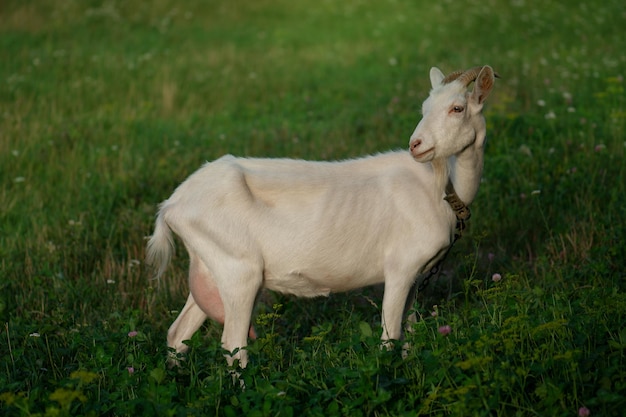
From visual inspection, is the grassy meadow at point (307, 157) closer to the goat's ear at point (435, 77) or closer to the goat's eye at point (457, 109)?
the goat's eye at point (457, 109)

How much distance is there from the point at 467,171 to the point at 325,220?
0.84 m

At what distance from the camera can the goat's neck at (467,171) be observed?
4785 mm

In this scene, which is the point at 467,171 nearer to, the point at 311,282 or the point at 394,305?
the point at 394,305

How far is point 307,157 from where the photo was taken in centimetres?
849

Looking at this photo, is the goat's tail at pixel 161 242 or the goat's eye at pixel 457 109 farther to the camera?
Result: the goat's tail at pixel 161 242

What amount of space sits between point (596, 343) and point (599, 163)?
332cm

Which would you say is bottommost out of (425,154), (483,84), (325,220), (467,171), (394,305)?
(394,305)

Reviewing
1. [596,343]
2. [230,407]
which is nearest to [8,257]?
[230,407]

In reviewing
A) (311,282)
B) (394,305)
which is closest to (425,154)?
(394,305)

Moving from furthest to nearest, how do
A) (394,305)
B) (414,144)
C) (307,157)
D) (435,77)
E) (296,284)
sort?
(307,157) → (435,77) → (296,284) → (394,305) → (414,144)

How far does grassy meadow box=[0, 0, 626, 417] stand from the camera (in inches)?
154

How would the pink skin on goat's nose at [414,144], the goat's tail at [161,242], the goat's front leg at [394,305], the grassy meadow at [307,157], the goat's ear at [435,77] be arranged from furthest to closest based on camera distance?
the goat's ear at [435,77], the goat's tail at [161,242], the goat's front leg at [394,305], the pink skin on goat's nose at [414,144], the grassy meadow at [307,157]

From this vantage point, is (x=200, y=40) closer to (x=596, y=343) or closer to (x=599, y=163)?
(x=599, y=163)

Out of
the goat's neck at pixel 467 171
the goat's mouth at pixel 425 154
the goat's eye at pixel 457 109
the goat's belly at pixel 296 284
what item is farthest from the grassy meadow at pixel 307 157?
the goat's eye at pixel 457 109
